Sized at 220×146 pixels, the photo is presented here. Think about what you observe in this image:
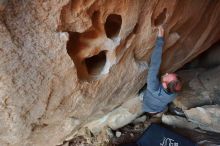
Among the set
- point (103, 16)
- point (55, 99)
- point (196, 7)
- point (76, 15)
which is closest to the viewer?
point (76, 15)

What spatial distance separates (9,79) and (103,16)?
23.8 inches

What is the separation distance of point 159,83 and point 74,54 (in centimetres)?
75

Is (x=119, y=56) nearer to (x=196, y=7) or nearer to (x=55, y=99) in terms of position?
(x=55, y=99)

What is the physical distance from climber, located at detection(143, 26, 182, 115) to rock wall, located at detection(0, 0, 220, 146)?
0.07 m

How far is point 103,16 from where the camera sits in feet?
6.05

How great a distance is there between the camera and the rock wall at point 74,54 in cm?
165

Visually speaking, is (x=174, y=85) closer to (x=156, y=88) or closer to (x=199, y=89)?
(x=156, y=88)

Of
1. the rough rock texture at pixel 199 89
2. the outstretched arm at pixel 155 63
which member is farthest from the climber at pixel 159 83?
the rough rock texture at pixel 199 89

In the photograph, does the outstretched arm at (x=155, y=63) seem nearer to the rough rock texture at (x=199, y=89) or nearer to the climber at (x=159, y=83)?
the climber at (x=159, y=83)

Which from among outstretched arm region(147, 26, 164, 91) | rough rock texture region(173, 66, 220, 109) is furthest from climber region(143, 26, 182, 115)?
rough rock texture region(173, 66, 220, 109)

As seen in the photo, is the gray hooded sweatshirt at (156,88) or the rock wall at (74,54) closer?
the rock wall at (74,54)

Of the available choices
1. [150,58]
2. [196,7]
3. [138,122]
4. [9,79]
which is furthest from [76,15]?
[138,122]

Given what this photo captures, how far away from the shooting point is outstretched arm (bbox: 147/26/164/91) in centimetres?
224

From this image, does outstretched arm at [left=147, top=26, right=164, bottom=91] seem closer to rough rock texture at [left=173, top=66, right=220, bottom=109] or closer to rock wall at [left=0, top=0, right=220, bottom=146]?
rock wall at [left=0, top=0, right=220, bottom=146]
